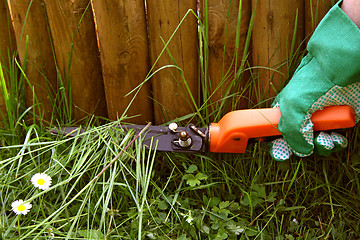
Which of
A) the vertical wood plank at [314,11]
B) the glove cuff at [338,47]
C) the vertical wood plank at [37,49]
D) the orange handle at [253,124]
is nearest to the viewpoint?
the glove cuff at [338,47]

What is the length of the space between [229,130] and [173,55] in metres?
0.37

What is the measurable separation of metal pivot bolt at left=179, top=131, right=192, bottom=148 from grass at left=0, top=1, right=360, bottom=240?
82mm

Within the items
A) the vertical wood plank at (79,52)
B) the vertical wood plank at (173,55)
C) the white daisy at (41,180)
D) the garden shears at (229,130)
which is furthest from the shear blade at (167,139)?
the white daisy at (41,180)

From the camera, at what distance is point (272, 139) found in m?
1.47

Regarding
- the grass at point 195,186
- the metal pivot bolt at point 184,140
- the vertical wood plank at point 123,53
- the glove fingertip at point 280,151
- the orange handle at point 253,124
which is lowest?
the grass at point 195,186

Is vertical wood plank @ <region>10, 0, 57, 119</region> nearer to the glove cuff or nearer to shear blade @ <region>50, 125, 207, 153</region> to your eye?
shear blade @ <region>50, 125, 207, 153</region>

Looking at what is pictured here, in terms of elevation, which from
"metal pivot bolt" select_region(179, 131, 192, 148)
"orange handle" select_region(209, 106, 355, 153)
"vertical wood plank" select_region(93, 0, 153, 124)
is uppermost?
"vertical wood plank" select_region(93, 0, 153, 124)

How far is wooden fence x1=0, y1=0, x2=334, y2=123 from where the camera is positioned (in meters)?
1.47

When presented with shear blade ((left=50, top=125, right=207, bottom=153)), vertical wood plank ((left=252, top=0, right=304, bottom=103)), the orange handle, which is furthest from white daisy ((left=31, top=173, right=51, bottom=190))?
vertical wood plank ((left=252, top=0, right=304, bottom=103))

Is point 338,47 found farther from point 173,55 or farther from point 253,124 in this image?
point 173,55

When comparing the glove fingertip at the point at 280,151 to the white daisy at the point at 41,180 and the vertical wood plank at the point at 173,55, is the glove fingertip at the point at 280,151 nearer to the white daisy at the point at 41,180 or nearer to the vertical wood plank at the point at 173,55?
the vertical wood plank at the point at 173,55

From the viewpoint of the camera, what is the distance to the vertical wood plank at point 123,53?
4.87ft

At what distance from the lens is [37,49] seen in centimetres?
159

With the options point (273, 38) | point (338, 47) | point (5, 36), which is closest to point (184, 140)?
point (273, 38)
